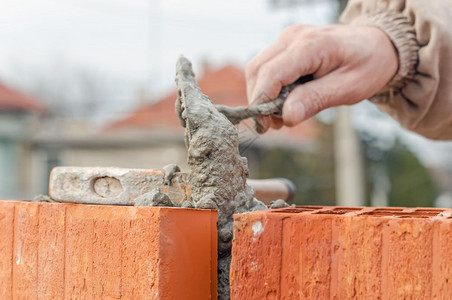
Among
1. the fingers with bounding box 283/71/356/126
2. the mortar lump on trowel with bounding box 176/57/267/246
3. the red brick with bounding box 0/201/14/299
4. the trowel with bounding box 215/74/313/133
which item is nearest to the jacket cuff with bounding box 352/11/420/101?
the fingers with bounding box 283/71/356/126

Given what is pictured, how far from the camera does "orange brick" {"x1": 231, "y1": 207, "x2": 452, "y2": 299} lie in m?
1.42

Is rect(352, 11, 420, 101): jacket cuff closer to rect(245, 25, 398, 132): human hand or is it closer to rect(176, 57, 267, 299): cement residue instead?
rect(245, 25, 398, 132): human hand

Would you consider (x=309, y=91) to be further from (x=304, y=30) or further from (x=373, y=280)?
(x=373, y=280)

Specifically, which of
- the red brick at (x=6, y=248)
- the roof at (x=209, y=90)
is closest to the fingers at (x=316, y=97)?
the red brick at (x=6, y=248)

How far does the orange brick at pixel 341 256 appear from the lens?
1.42 m

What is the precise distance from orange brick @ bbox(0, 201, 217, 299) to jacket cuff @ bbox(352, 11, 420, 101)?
1.72m

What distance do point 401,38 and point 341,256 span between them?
1875mm

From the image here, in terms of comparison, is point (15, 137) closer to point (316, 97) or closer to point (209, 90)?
point (209, 90)

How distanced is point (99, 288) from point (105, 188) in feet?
1.30

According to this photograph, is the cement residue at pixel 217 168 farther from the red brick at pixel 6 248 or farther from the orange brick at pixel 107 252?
the red brick at pixel 6 248

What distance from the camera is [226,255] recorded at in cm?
193

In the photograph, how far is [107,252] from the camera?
5.73ft

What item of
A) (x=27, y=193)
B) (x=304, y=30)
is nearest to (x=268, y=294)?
(x=304, y=30)

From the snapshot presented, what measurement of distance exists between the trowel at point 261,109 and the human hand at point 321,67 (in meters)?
0.03
